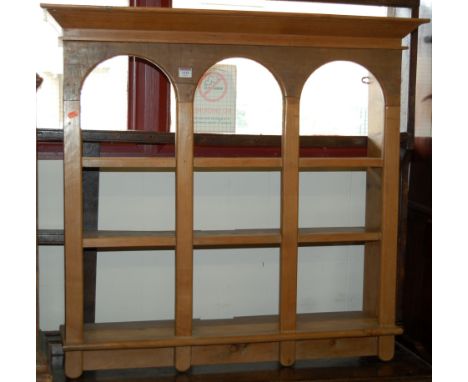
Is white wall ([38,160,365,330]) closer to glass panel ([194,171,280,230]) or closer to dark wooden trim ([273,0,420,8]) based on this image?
glass panel ([194,171,280,230])

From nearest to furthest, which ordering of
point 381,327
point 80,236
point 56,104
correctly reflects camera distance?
point 80,236, point 381,327, point 56,104

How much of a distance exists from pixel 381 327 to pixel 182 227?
0.94 m

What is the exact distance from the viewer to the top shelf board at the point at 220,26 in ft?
7.30

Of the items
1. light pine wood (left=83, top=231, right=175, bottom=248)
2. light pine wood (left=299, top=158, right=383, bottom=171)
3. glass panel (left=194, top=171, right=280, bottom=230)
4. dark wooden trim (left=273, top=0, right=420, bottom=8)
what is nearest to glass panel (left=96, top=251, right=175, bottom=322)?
glass panel (left=194, top=171, right=280, bottom=230)

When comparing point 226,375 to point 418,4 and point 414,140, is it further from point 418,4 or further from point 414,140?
point 418,4

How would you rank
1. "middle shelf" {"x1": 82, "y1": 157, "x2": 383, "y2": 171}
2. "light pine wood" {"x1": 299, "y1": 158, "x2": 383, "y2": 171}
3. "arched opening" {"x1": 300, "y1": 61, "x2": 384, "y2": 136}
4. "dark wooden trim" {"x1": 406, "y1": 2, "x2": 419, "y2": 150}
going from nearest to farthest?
"middle shelf" {"x1": 82, "y1": 157, "x2": 383, "y2": 171}
"light pine wood" {"x1": 299, "y1": 158, "x2": 383, "y2": 171}
"dark wooden trim" {"x1": 406, "y1": 2, "x2": 419, "y2": 150}
"arched opening" {"x1": 300, "y1": 61, "x2": 384, "y2": 136}

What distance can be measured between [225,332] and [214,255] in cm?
52

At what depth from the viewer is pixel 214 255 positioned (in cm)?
296

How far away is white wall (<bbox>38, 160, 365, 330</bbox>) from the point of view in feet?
9.32

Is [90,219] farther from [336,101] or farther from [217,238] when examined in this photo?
[336,101]

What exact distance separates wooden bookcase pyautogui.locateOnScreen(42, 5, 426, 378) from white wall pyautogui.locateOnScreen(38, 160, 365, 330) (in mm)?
312

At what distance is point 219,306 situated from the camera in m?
2.99

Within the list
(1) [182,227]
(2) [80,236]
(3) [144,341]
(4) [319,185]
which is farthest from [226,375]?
(4) [319,185]

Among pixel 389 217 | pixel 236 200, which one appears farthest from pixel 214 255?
pixel 389 217
